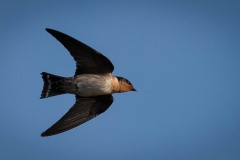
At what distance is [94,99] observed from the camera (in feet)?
30.9

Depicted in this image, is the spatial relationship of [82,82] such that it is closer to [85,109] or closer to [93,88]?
[93,88]

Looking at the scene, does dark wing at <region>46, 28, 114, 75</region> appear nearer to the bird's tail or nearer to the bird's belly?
the bird's belly

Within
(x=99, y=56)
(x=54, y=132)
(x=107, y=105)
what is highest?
(x=99, y=56)

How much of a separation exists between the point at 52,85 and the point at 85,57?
0.66 m

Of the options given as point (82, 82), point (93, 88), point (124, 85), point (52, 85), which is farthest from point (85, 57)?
point (124, 85)

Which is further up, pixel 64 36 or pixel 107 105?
pixel 64 36

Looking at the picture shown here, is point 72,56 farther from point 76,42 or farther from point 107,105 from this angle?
point 107,105

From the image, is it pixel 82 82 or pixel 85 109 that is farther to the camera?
pixel 85 109

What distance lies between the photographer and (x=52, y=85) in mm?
8875

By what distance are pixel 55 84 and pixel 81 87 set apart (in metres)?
0.40

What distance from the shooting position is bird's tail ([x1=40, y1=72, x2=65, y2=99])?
8.85 m

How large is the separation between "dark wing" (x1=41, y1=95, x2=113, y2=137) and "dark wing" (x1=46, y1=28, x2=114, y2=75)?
59cm

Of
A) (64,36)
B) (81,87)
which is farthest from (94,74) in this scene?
(64,36)

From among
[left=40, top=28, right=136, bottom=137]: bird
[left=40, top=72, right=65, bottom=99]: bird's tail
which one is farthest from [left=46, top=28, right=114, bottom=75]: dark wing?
[left=40, top=72, right=65, bottom=99]: bird's tail
